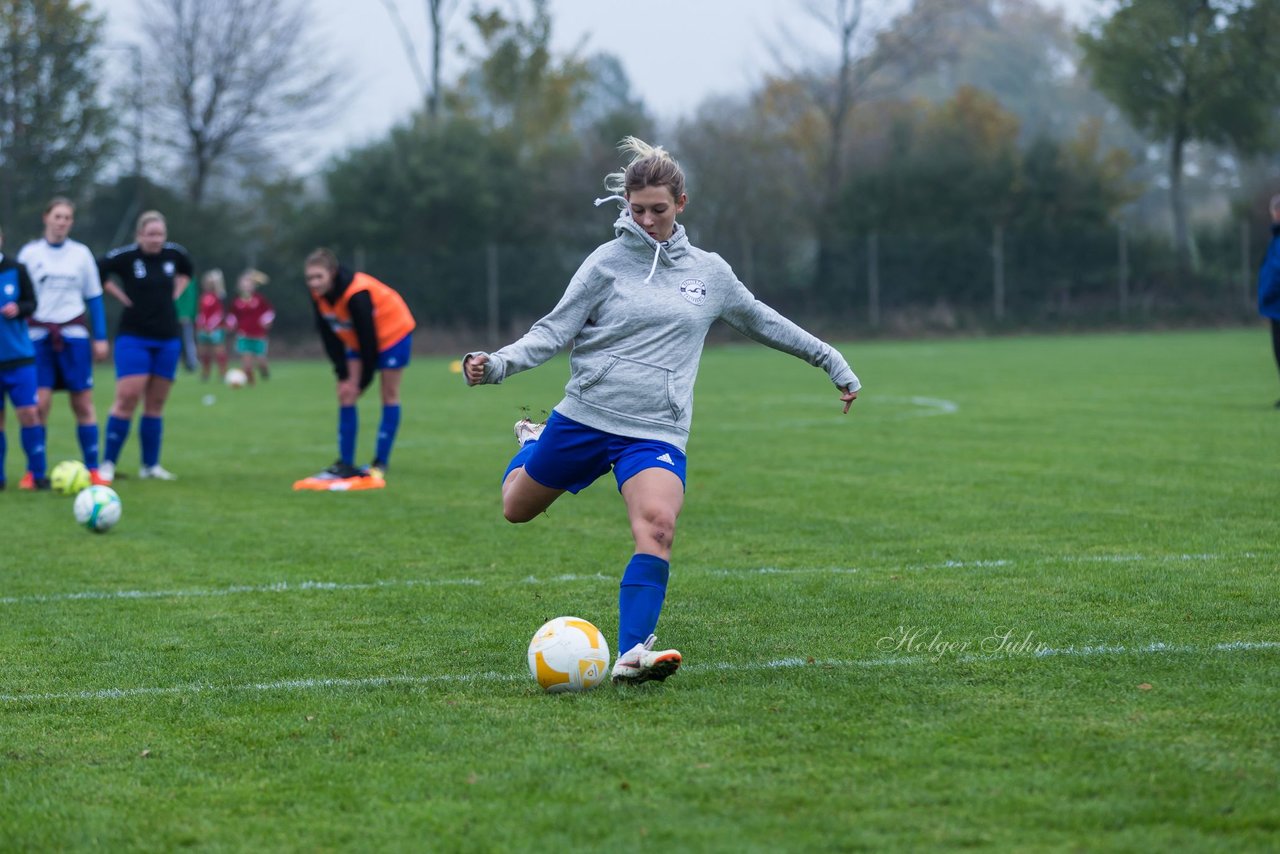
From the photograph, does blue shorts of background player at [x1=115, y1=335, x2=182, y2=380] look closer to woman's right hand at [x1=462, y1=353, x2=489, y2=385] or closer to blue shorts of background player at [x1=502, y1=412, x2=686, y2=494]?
blue shorts of background player at [x1=502, y1=412, x2=686, y2=494]

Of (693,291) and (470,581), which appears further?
(470,581)

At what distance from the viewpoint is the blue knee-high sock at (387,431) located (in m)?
11.9

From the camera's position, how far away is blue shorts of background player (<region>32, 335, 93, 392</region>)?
1166 centimetres

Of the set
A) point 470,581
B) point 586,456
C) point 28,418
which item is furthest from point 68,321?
point 586,456

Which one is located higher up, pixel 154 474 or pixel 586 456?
pixel 586 456

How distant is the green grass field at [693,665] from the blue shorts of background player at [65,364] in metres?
1.17

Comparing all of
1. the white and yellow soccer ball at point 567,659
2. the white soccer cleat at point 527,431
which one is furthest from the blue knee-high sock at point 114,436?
the white and yellow soccer ball at point 567,659

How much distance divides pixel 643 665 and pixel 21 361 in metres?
7.74

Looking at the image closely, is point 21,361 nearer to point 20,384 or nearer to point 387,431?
point 20,384

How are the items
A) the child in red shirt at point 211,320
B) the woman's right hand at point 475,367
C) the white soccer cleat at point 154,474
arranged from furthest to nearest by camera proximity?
the child in red shirt at point 211,320 → the white soccer cleat at point 154,474 → the woman's right hand at point 475,367

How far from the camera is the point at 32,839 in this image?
364 cm

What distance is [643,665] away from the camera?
16.0 ft

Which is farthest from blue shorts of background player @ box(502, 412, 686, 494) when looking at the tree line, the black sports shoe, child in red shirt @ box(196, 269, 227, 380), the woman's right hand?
→ the tree line

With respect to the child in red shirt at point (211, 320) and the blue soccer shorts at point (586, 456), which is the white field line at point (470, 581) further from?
the child in red shirt at point (211, 320)
